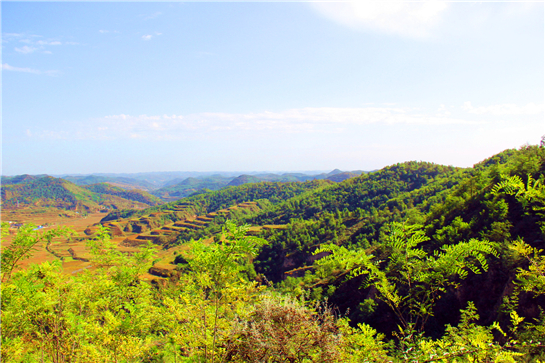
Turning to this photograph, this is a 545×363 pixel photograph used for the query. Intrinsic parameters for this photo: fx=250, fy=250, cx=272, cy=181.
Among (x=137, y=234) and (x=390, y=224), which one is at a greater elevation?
(x=390, y=224)

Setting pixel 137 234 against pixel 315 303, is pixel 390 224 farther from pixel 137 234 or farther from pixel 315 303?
pixel 137 234

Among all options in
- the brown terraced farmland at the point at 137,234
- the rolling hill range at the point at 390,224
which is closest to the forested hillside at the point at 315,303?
the rolling hill range at the point at 390,224

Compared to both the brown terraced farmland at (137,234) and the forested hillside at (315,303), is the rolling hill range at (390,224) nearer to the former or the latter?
the forested hillside at (315,303)

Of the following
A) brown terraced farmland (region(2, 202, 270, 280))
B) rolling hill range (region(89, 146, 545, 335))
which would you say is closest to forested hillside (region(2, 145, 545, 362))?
rolling hill range (region(89, 146, 545, 335))

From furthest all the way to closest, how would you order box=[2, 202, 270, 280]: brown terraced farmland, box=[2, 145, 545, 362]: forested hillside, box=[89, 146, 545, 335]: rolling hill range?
box=[2, 202, 270, 280]: brown terraced farmland → box=[89, 146, 545, 335]: rolling hill range → box=[2, 145, 545, 362]: forested hillside

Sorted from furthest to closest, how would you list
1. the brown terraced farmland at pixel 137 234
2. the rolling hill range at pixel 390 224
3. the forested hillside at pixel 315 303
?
the brown terraced farmland at pixel 137 234 < the rolling hill range at pixel 390 224 < the forested hillside at pixel 315 303

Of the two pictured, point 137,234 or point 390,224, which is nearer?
point 390,224

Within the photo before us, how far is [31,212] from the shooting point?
17400 cm

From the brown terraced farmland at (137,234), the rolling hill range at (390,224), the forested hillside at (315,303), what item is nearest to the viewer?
the forested hillside at (315,303)

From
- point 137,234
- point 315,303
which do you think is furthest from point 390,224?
point 137,234

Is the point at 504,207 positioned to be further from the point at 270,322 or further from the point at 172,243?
the point at 172,243

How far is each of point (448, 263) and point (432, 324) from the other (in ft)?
59.4

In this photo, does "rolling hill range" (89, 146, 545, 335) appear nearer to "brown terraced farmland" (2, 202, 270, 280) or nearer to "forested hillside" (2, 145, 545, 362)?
"forested hillside" (2, 145, 545, 362)

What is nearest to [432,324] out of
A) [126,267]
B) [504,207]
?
[504,207]
